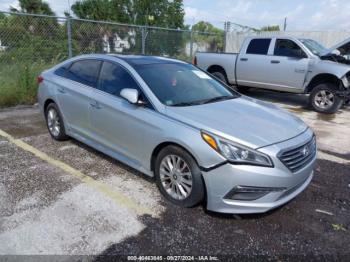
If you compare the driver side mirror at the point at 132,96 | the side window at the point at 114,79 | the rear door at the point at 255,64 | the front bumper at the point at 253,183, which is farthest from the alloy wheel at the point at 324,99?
the driver side mirror at the point at 132,96

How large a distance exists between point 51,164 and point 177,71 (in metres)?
2.18

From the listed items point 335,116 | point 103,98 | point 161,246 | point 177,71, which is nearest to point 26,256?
point 161,246

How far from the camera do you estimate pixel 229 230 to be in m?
3.01

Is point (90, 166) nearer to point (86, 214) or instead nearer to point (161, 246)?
point (86, 214)

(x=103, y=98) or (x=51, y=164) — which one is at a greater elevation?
(x=103, y=98)

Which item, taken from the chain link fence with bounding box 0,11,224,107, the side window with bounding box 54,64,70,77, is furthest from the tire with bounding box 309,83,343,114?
the side window with bounding box 54,64,70,77

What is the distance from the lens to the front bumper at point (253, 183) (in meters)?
2.83

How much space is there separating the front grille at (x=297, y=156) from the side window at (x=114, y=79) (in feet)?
5.96

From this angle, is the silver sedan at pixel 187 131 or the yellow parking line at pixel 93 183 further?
the yellow parking line at pixel 93 183

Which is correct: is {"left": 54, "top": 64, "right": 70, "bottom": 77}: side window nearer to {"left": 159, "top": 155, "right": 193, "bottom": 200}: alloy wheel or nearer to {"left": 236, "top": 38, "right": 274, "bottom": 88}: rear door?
{"left": 159, "top": 155, "right": 193, "bottom": 200}: alloy wheel

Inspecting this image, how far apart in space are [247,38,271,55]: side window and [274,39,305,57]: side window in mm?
292

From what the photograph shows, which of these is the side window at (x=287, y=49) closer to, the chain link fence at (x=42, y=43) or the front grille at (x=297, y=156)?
the chain link fence at (x=42, y=43)

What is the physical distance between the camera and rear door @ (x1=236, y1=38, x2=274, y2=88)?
907 centimetres

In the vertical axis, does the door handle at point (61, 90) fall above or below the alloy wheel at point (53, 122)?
above
